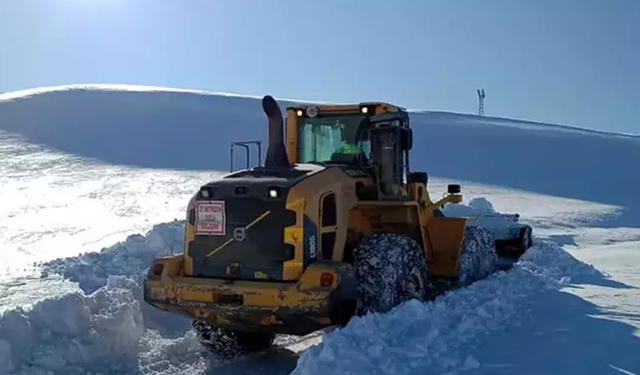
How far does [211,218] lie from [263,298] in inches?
38.3

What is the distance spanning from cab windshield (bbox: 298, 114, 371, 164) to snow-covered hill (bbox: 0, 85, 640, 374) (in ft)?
6.25

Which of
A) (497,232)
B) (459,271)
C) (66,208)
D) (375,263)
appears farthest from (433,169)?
(375,263)

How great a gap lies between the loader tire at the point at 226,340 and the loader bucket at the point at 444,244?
2.72 meters

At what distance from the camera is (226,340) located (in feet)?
23.7

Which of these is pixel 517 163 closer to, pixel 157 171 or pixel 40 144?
pixel 157 171

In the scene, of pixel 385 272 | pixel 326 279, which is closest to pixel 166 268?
pixel 326 279

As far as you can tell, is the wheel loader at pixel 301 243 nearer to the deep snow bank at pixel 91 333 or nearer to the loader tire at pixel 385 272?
the loader tire at pixel 385 272

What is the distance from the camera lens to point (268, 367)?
22.4 feet

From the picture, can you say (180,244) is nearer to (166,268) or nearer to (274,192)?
(166,268)

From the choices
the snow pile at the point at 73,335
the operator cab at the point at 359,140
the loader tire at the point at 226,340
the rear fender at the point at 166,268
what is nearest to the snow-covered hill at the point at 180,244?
the snow pile at the point at 73,335

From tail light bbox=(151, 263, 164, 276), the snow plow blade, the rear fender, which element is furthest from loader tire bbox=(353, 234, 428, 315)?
tail light bbox=(151, 263, 164, 276)

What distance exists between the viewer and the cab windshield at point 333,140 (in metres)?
8.05

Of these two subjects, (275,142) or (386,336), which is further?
(275,142)

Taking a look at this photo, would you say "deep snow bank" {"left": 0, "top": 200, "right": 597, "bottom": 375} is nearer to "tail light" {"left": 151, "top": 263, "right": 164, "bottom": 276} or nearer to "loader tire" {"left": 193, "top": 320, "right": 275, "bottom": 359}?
"loader tire" {"left": 193, "top": 320, "right": 275, "bottom": 359}
